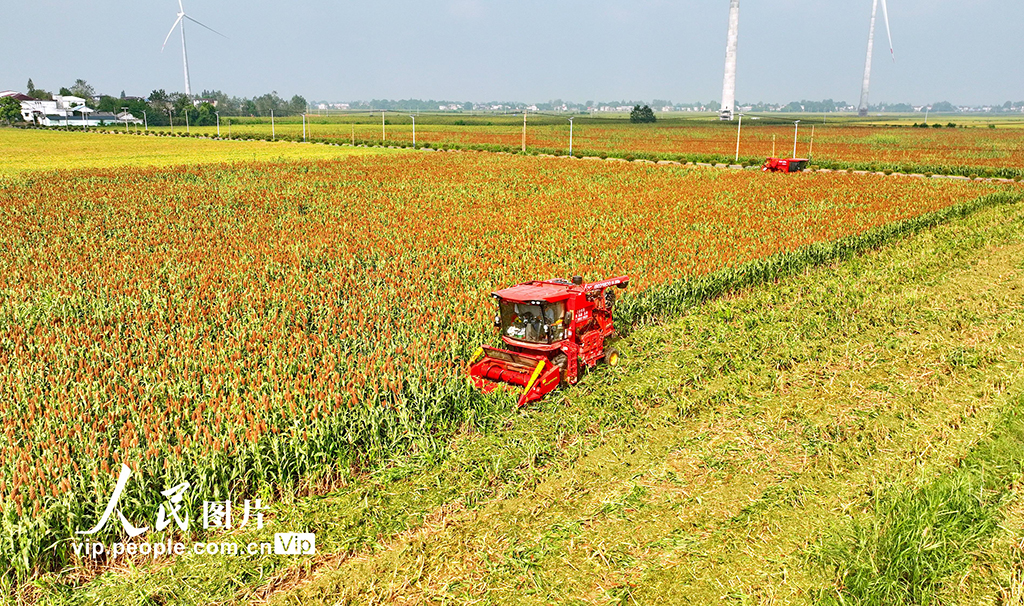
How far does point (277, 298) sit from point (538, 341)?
6.24 m

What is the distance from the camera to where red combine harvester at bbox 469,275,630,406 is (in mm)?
9352

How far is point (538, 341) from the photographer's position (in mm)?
9727

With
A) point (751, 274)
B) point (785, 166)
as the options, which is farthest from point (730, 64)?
point (751, 274)

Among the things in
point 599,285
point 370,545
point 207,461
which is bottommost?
point 370,545

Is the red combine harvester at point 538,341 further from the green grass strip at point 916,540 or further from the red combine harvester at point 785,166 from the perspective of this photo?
the red combine harvester at point 785,166

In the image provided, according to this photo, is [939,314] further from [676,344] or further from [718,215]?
[718,215]

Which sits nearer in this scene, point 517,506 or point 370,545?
point 370,545

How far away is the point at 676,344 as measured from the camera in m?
11.9

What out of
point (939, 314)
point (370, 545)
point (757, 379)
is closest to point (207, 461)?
point (370, 545)

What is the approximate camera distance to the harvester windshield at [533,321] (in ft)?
31.6

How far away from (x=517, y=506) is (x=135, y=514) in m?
3.83

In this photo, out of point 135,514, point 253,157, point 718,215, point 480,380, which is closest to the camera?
point 135,514

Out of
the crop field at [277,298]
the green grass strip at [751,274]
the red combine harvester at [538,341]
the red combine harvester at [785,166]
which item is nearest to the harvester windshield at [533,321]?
the red combine harvester at [538,341]

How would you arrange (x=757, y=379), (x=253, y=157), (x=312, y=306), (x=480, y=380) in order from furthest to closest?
(x=253, y=157) < (x=312, y=306) < (x=757, y=379) < (x=480, y=380)
